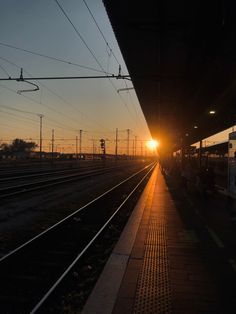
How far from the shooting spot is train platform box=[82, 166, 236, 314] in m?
5.16

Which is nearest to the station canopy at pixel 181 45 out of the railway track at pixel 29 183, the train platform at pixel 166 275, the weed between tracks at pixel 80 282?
the train platform at pixel 166 275

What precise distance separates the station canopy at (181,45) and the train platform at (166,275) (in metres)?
4.89

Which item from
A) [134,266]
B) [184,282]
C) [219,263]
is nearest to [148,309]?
[184,282]

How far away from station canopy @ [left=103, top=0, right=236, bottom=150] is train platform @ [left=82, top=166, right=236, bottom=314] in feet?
16.0

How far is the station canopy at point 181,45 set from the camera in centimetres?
974

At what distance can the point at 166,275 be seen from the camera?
6484 millimetres

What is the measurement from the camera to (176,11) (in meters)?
9.95

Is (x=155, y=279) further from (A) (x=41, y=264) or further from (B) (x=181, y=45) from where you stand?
(B) (x=181, y=45)

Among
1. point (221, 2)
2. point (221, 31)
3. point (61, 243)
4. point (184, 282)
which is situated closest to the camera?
point (184, 282)

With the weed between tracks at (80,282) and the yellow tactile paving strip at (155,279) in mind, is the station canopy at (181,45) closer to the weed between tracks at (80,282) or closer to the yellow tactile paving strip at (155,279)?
the yellow tactile paving strip at (155,279)

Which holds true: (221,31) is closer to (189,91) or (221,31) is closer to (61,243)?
(61,243)

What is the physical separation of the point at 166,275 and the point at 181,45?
344 inches

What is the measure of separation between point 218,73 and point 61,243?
9.13 metres

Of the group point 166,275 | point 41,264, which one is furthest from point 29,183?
point 166,275
